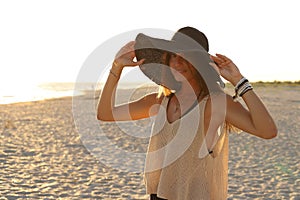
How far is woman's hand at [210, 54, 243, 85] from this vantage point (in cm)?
246

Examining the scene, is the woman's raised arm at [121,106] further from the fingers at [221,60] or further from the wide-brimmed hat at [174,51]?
the fingers at [221,60]

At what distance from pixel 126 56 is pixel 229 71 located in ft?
1.88

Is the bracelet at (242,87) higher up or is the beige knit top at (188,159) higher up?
the bracelet at (242,87)

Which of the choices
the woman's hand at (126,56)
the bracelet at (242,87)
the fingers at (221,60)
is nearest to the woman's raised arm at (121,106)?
the woman's hand at (126,56)

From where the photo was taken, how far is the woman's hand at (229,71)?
2455 mm

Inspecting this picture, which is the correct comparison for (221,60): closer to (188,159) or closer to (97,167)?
(188,159)

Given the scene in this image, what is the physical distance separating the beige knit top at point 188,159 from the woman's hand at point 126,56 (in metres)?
0.26

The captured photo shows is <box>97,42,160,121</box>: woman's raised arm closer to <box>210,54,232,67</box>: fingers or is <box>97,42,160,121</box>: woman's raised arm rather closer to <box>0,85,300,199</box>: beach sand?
<box>210,54,232,67</box>: fingers

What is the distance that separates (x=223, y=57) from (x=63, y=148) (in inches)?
419

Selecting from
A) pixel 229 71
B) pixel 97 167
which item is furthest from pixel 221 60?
pixel 97 167

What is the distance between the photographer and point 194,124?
258cm

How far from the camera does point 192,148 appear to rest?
2.60 metres

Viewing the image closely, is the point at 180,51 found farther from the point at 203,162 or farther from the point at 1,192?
the point at 1,192

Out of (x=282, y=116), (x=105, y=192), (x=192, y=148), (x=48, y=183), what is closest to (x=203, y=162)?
(x=192, y=148)
